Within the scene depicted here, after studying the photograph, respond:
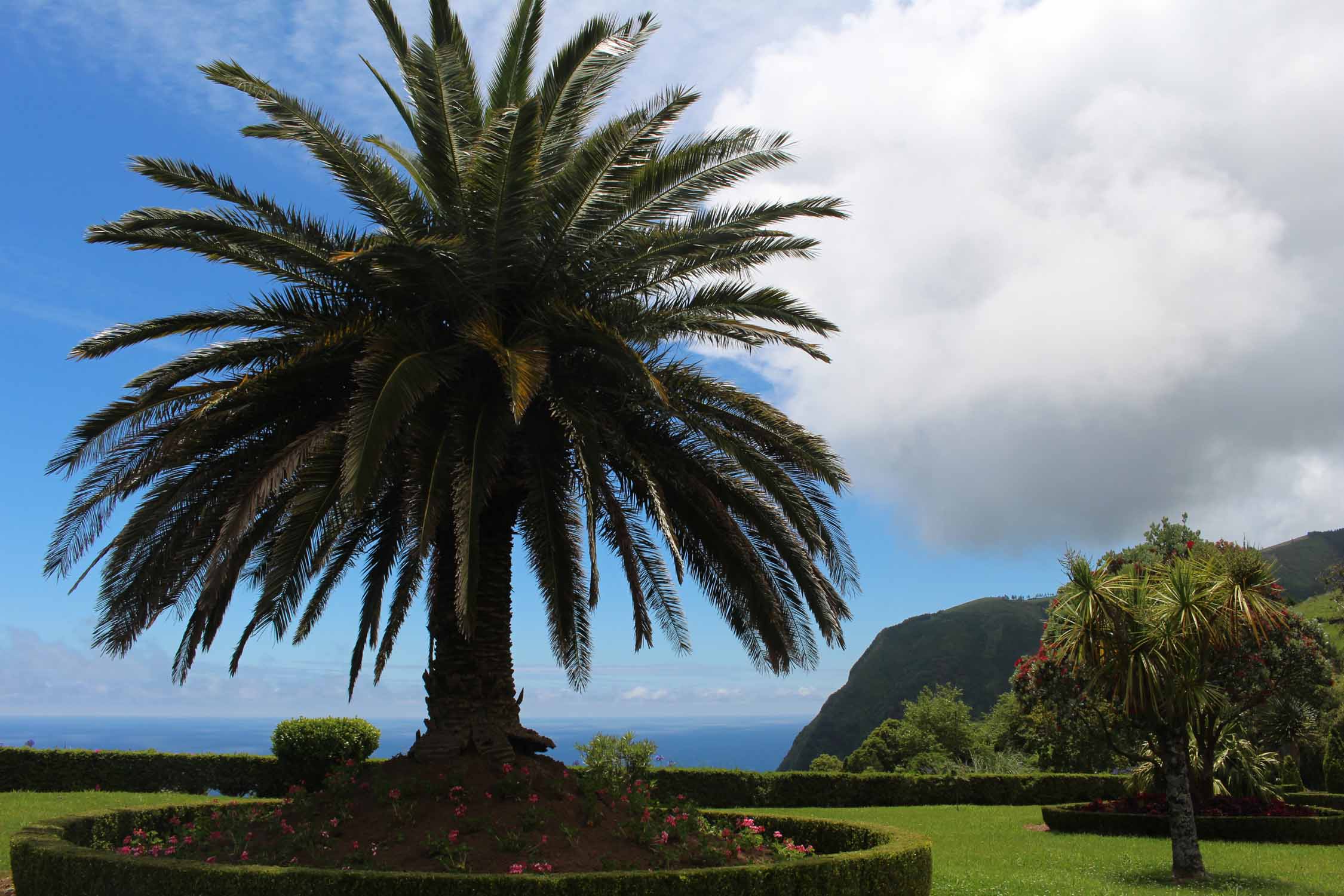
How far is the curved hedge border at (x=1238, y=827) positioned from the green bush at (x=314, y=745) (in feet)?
52.7

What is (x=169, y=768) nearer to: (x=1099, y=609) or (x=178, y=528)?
(x=178, y=528)

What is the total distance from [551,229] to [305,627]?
742 cm

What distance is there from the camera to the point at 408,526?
11398 mm

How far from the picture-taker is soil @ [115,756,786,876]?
914 cm

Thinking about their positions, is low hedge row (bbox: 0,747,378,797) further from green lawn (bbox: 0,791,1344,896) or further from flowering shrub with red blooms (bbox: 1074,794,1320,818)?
flowering shrub with red blooms (bbox: 1074,794,1320,818)

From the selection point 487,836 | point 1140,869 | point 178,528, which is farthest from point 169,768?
point 1140,869

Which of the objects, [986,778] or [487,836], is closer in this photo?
[487,836]

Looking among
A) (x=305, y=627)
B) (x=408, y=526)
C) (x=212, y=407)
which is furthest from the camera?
(x=305, y=627)

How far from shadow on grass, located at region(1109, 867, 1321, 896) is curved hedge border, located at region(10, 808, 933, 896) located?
17.6ft

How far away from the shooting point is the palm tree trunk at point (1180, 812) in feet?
46.3

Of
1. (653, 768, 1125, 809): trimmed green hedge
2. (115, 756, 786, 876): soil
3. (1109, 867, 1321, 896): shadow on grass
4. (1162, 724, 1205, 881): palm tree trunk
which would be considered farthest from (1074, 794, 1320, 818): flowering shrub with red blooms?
(115, 756, 786, 876): soil

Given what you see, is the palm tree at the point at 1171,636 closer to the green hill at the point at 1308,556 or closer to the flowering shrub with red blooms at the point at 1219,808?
the flowering shrub with red blooms at the point at 1219,808

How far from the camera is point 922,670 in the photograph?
11962cm

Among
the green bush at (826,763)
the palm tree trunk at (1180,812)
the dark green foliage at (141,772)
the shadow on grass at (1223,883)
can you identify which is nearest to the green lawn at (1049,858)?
the shadow on grass at (1223,883)
